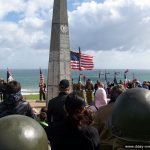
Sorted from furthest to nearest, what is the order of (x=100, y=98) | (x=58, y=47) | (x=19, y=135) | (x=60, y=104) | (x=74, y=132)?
(x=58, y=47) < (x=100, y=98) < (x=60, y=104) < (x=74, y=132) < (x=19, y=135)

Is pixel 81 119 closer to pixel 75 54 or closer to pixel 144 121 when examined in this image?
pixel 144 121

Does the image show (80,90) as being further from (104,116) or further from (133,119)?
(133,119)

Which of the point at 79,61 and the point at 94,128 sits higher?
the point at 79,61

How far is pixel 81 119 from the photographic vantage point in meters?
4.07

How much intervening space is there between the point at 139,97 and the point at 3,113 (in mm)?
2587

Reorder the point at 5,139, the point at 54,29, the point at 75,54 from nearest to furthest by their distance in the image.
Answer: the point at 5,139
the point at 54,29
the point at 75,54

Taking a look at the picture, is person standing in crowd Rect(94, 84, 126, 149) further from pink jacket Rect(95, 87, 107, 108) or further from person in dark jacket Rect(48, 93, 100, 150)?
pink jacket Rect(95, 87, 107, 108)

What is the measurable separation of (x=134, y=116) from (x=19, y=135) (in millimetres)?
1001

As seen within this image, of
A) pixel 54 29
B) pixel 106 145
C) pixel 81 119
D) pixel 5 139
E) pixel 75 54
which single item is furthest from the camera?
pixel 75 54

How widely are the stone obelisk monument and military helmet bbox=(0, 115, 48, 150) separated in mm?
13434

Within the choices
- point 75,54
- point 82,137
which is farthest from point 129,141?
point 75,54

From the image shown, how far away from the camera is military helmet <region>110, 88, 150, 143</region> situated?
3760mm

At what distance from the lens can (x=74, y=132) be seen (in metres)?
4.07

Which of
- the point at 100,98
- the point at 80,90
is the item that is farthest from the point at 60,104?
the point at 80,90
